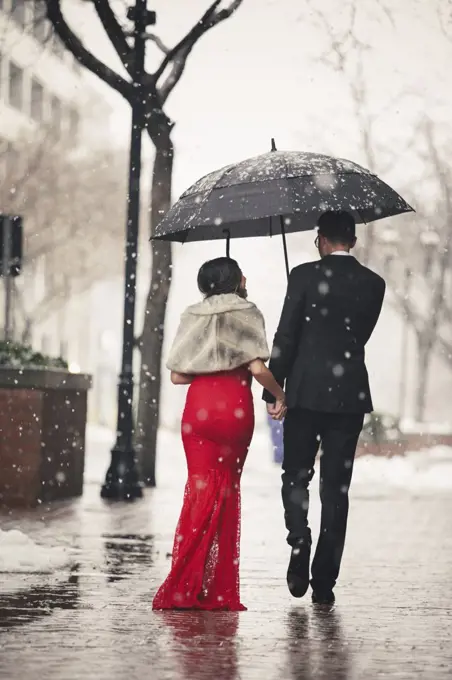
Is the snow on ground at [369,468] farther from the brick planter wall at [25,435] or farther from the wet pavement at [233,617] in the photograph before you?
the wet pavement at [233,617]

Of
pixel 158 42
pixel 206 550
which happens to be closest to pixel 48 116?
pixel 158 42

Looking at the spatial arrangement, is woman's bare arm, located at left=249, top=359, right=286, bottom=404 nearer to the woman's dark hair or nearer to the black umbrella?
the woman's dark hair

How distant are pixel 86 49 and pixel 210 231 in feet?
32.2

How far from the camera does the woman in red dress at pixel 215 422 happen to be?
7598mm

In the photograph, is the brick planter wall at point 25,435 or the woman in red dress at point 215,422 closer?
the woman in red dress at point 215,422

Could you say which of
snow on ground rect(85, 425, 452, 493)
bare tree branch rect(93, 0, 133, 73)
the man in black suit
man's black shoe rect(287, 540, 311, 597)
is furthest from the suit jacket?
snow on ground rect(85, 425, 452, 493)

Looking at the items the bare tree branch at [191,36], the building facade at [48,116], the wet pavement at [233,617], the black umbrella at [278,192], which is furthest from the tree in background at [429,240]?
the black umbrella at [278,192]

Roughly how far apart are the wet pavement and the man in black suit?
408 millimetres

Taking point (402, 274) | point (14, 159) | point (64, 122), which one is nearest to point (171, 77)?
point (14, 159)

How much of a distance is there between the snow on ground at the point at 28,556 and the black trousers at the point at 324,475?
2099 mm

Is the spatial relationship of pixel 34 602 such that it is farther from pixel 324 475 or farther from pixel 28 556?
pixel 28 556

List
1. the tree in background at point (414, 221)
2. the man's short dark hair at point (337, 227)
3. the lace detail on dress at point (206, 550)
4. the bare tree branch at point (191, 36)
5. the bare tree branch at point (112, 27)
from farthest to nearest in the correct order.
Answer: the tree in background at point (414, 221) < the bare tree branch at point (191, 36) < the bare tree branch at point (112, 27) < the man's short dark hair at point (337, 227) < the lace detail on dress at point (206, 550)

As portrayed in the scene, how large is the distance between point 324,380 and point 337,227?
2.75 feet

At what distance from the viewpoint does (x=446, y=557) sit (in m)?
10.8
